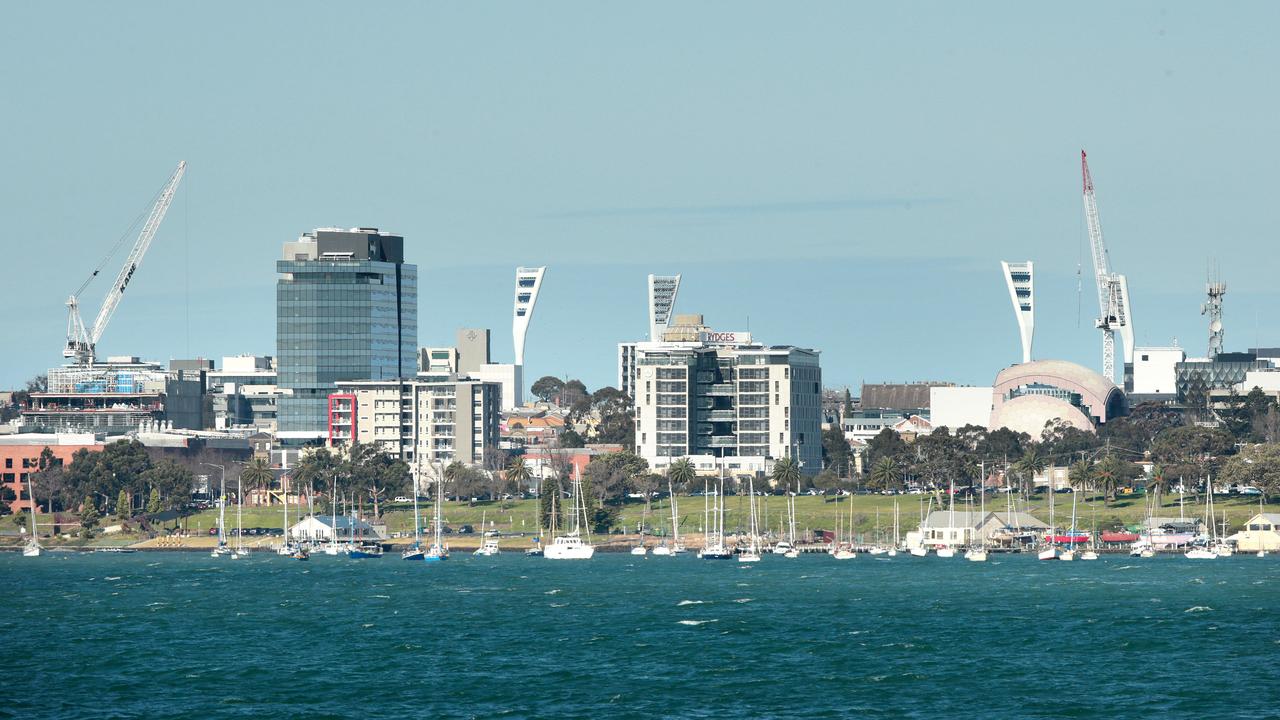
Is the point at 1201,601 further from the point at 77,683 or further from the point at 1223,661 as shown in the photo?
the point at 77,683

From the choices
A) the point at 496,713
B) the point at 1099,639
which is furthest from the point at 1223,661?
the point at 496,713

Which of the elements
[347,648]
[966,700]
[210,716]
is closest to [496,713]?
[210,716]

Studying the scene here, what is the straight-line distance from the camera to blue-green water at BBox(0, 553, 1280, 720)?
121m

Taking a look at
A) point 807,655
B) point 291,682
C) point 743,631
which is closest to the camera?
point 291,682

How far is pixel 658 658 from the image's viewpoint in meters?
146

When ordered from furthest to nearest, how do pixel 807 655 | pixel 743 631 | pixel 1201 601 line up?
pixel 1201 601, pixel 743 631, pixel 807 655

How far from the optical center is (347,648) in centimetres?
15462

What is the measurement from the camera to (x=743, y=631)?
165375mm

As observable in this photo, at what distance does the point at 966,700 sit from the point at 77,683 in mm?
55473

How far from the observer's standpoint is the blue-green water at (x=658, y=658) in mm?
120938

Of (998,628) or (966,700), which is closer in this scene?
(966,700)

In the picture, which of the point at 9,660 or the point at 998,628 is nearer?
the point at 9,660

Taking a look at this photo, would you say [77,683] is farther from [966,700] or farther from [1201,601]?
[1201,601]

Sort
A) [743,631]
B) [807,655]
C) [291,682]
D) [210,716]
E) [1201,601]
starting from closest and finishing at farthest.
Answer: [210,716]
[291,682]
[807,655]
[743,631]
[1201,601]
